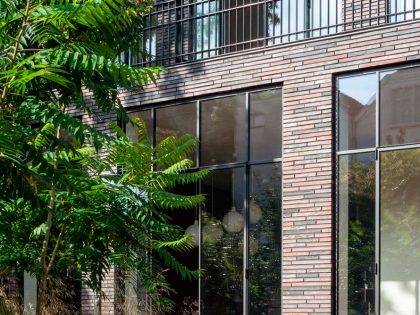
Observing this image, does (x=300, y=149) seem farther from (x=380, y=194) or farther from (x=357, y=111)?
(x=380, y=194)

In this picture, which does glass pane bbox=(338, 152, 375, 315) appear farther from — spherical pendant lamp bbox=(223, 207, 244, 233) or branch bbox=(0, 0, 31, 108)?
branch bbox=(0, 0, 31, 108)

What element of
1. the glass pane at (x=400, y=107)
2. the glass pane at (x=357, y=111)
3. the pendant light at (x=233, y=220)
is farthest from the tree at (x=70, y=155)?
the glass pane at (x=400, y=107)

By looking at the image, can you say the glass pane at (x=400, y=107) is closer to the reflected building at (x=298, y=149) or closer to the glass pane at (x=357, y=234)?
the reflected building at (x=298, y=149)

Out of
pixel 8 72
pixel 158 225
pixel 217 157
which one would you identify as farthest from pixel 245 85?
pixel 8 72

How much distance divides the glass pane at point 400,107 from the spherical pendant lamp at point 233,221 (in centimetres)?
295

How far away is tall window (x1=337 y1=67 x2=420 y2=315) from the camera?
13820 mm

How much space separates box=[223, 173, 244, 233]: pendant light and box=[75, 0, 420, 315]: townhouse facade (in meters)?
0.03

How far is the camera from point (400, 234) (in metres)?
13.9

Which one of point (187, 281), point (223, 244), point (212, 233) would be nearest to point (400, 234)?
point (223, 244)

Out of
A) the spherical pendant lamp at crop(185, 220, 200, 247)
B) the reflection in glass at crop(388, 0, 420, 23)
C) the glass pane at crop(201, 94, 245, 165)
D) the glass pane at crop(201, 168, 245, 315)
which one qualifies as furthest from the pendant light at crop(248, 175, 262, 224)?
the reflection in glass at crop(388, 0, 420, 23)

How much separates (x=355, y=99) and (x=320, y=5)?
6.33ft

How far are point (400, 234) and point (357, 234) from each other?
2.35 feet

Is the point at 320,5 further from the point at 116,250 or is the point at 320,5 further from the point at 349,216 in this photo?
the point at 116,250

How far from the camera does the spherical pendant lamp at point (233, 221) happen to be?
51.6ft
